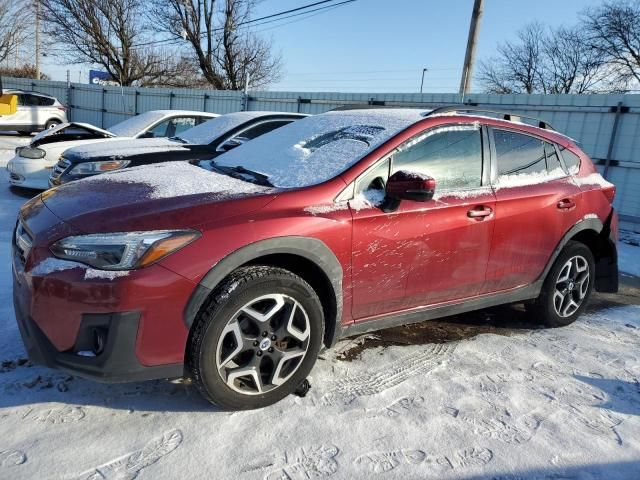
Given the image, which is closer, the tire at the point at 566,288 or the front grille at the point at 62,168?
the tire at the point at 566,288

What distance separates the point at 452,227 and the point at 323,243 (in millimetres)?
943

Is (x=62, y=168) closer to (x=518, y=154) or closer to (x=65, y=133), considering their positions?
(x=65, y=133)

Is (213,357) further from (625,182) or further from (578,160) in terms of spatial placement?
(625,182)

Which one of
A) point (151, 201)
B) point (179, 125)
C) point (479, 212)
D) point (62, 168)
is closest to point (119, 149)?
point (62, 168)

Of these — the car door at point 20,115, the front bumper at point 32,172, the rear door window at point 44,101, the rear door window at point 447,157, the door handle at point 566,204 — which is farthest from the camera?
the rear door window at point 44,101

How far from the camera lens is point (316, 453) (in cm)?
239

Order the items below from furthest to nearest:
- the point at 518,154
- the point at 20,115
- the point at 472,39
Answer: the point at 20,115 < the point at 472,39 < the point at 518,154

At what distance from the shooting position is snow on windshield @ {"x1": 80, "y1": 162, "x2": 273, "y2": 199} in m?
2.78

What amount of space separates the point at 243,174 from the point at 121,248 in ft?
3.61

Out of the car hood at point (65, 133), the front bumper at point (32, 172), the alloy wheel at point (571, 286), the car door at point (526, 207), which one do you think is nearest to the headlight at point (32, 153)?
the front bumper at point (32, 172)

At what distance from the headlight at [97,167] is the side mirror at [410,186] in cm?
418

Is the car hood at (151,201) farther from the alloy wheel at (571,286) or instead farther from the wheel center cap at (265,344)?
the alloy wheel at (571,286)

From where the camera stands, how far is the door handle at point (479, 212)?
3332mm

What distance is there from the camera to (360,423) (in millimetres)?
2648
